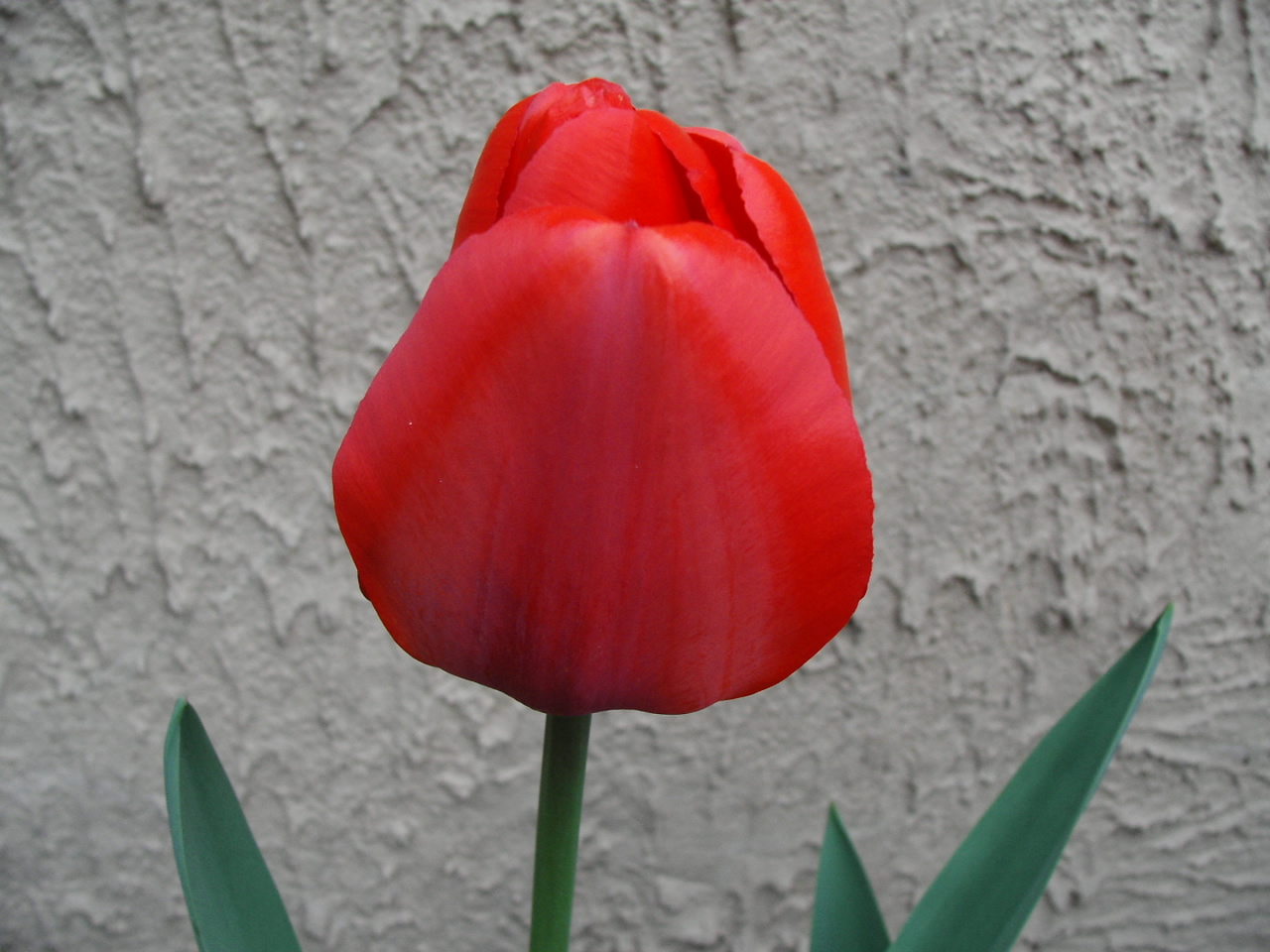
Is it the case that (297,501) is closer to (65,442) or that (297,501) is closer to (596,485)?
(65,442)

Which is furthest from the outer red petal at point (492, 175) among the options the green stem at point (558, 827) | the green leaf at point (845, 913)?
the green leaf at point (845, 913)

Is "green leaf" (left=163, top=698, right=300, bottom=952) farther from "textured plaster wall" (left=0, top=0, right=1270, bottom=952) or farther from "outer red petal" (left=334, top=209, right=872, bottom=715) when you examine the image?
"textured plaster wall" (left=0, top=0, right=1270, bottom=952)

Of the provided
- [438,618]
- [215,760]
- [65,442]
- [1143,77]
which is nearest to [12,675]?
[65,442]

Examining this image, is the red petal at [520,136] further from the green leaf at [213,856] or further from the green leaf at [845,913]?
the green leaf at [845,913]

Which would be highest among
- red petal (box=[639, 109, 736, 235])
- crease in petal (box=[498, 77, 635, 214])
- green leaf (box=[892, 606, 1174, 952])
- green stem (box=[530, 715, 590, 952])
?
crease in petal (box=[498, 77, 635, 214])

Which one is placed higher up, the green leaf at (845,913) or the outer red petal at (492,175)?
the outer red petal at (492,175)

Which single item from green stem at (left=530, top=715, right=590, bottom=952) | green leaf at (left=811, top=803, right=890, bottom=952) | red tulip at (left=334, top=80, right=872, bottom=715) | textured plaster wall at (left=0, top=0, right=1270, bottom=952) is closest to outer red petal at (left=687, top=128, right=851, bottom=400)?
red tulip at (left=334, top=80, right=872, bottom=715)

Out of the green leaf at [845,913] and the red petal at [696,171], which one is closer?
the red petal at [696,171]
